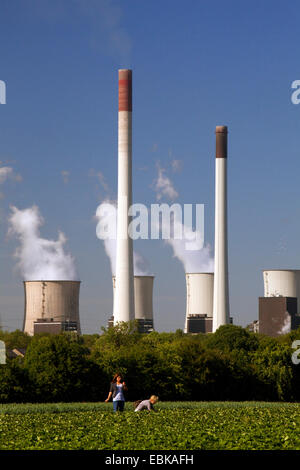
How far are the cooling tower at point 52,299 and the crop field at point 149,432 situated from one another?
71.1 meters

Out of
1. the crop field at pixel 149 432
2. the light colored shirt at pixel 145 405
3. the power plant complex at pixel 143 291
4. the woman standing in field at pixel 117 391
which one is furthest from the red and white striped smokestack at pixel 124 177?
the light colored shirt at pixel 145 405

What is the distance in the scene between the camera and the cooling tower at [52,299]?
101 m

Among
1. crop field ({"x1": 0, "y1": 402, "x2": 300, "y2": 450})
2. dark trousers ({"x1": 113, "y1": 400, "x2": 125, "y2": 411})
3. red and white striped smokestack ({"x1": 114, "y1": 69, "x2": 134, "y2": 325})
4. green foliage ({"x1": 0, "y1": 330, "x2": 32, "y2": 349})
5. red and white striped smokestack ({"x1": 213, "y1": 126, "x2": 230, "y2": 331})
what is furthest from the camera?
green foliage ({"x1": 0, "y1": 330, "x2": 32, "y2": 349})

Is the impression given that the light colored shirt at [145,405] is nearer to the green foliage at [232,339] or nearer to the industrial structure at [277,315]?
the green foliage at [232,339]

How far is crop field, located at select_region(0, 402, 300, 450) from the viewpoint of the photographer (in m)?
20.4

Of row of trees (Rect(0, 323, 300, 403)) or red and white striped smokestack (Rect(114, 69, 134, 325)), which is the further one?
red and white striped smokestack (Rect(114, 69, 134, 325))

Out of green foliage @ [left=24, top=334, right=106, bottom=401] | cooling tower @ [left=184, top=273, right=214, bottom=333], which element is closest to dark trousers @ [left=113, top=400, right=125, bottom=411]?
green foliage @ [left=24, top=334, right=106, bottom=401]

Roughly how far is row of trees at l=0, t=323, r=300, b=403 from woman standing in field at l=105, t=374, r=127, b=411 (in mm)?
17393

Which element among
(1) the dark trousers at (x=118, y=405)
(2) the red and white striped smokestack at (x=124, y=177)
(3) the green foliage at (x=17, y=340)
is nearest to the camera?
(1) the dark trousers at (x=118, y=405)

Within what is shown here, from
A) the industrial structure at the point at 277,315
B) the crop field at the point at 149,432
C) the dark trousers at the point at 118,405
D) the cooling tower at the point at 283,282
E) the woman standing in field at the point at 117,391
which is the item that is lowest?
the crop field at the point at 149,432

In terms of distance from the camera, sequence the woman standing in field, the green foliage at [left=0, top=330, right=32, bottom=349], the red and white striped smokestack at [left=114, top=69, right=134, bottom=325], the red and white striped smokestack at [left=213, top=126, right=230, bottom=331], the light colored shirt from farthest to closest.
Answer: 1. the green foliage at [left=0, top=330, right=32, bottom=349]
2. the red and white striped smokestack at [left=213, top=126, right=230, bottom=331]
3. the red and white striped smokestack at [left=114, top=69, right=134, bottom=325]
4. the light colored shirt
5. the woman standing in field

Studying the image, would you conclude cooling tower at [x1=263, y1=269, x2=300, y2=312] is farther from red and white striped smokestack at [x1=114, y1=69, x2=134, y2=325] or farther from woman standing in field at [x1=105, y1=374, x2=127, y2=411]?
woman standing in field at [x1=105, y1=374, x2=127, y2=411]

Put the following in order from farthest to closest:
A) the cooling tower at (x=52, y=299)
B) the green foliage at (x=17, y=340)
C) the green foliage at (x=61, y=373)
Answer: the green foliage at (x=17, y=340)
the cooling tower at (x=52, y=299)
the green foliage at (x=61, y=373)

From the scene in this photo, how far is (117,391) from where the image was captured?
28375 mm
